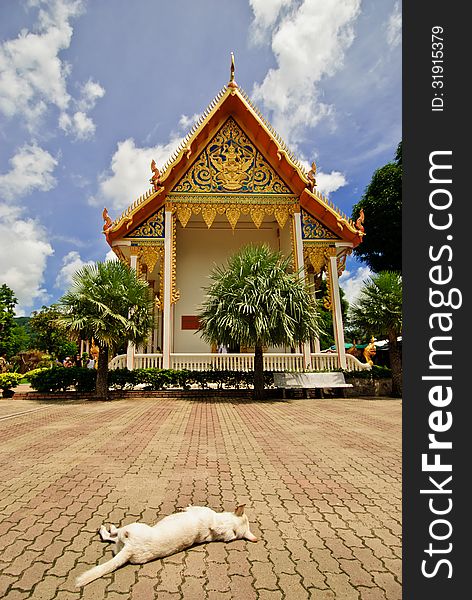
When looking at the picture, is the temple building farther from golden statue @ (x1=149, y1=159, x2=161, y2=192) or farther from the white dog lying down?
the white dog lying down

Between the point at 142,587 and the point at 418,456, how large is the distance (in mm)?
1637

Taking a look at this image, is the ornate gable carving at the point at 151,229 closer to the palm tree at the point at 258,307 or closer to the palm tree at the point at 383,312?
the palm tree at the point at 258,307

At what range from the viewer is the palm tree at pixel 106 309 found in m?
11.2

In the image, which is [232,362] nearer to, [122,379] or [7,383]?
[122,379]

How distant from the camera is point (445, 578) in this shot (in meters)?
1.58

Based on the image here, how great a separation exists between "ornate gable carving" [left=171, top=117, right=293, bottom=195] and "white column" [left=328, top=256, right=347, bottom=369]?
11.5 ft

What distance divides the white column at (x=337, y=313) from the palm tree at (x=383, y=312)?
1.50 m

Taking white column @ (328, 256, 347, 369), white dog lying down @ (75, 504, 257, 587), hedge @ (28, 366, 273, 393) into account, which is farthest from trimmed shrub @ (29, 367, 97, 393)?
white dog lying down @ (75, 504, 257, 587)

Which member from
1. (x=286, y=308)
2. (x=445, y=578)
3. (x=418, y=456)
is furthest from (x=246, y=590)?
(x=286, y=308)

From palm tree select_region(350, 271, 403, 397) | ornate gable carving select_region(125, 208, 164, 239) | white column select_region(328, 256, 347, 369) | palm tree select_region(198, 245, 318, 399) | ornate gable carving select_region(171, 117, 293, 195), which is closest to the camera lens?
palm tree select_region(198, 245, 318, 399)

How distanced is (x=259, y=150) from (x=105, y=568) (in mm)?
15803

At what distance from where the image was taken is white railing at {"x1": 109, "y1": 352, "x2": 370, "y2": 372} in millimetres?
13922

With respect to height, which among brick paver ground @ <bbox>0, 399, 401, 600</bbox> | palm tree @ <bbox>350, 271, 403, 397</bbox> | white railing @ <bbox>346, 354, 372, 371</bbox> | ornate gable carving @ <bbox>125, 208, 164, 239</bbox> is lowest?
brick paver ground @ <bbox>0, 399, 401, 600</bbox>

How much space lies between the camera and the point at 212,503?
3.29 meters
